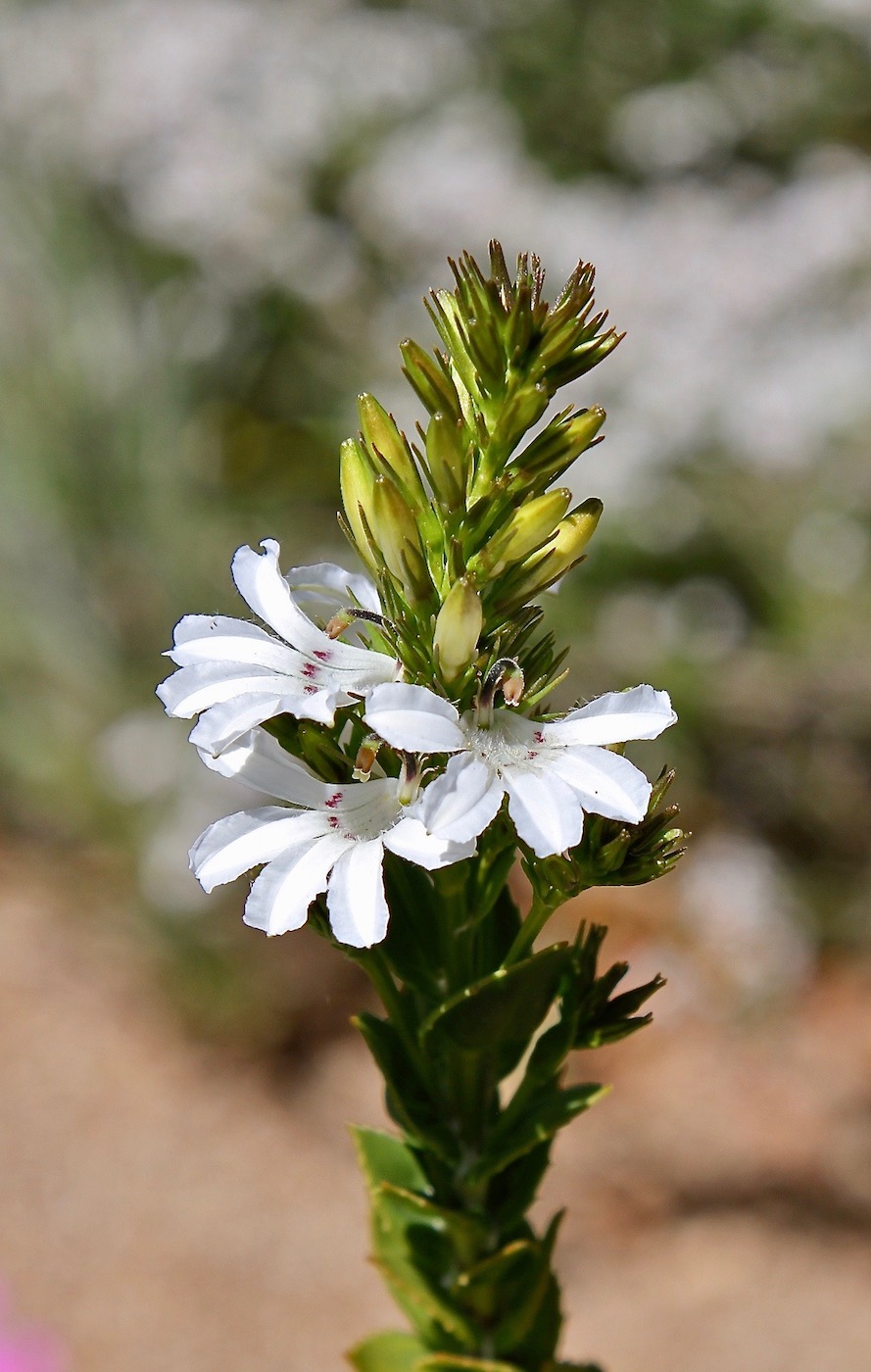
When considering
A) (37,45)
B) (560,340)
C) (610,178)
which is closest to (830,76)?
(610,178)

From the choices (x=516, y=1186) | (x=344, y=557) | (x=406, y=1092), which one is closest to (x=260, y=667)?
(x=406, y=1092)

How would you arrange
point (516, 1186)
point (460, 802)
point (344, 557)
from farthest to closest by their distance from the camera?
point (344, 557) < point (516, 1186) < point (460, 802)

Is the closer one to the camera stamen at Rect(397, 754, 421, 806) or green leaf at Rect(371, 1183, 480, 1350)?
stamen at Rect(397, 754, 421, 806)

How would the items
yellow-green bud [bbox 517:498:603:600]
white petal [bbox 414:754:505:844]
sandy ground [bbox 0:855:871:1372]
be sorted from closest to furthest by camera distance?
white petal [bbox 414:754:505:844]
yellow-green bud [bbox 517:498:603:600]
sandy ground [bbox 0:855:871:1372]

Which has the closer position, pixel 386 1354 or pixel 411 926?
pixel 411 926

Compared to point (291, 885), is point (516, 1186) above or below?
below

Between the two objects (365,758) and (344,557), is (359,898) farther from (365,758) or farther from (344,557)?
(344,557)

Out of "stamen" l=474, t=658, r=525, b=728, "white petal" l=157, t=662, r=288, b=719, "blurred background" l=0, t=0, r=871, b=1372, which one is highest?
"blurred background" l=0, t=0, r=871, b=1372

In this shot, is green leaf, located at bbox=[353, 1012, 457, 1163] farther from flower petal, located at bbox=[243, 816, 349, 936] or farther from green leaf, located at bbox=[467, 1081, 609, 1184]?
flower petal, located at bbox=[243, 816, 349, 936]

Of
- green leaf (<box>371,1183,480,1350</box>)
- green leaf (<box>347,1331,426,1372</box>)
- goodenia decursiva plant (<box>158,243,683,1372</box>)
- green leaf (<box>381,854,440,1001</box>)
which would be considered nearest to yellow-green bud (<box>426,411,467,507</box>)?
goodenia decursiva plant (<box>158,243,683,1372</box>)
